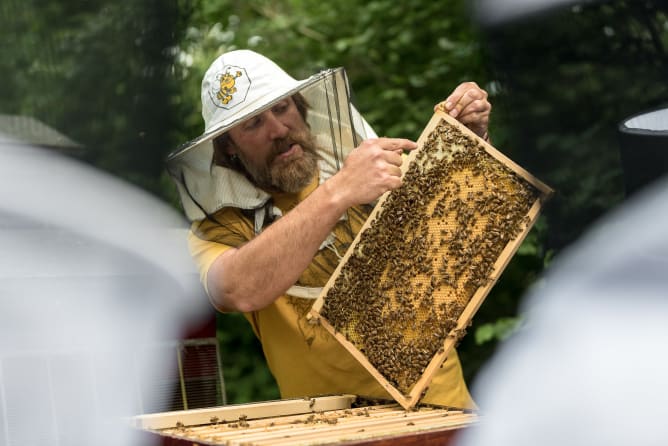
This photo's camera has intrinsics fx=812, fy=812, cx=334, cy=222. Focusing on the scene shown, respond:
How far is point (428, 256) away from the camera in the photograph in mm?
1722

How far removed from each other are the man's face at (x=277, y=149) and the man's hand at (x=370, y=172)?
1.00ft

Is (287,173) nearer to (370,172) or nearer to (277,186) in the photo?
(277,186)

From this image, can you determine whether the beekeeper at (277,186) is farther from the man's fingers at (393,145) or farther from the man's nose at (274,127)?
the man's fingers at (393,145)

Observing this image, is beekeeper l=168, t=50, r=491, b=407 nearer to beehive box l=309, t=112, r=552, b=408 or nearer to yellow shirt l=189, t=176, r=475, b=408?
yellow shirt l=189, t=176, r=475, b=408

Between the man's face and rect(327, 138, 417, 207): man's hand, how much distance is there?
0.31 metres

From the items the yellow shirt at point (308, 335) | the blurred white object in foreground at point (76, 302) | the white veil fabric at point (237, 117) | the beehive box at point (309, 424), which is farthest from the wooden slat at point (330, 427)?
the white veil fabric at point (237, 117)

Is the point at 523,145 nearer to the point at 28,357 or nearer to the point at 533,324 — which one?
the point at 533,324

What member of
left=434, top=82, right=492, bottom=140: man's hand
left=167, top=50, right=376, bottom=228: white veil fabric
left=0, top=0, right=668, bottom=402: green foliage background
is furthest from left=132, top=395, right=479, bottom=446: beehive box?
left=434, top=82, right=492, bottom=140: man's hand

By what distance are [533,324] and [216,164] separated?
1.02 metres

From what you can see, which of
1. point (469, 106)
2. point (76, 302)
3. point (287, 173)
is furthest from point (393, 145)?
point (76, 302)

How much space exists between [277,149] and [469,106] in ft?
1.70

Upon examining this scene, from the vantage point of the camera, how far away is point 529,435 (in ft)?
4.11

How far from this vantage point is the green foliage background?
1285 mm

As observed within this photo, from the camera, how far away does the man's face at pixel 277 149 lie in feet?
6.81
